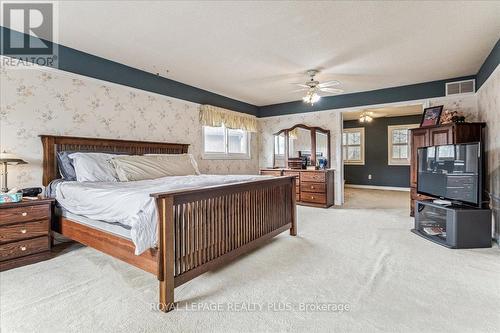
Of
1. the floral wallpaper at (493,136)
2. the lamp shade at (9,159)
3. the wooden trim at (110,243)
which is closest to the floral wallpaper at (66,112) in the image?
the lamp shade at (9,159)

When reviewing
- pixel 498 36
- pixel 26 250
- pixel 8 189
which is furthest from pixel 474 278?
pixel 8 189

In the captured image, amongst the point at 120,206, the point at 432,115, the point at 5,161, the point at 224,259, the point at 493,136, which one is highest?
the point at 432,115

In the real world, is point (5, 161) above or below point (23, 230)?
above

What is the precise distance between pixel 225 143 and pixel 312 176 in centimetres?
211

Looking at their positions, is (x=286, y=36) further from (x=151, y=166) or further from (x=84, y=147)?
(x=84, y=147)

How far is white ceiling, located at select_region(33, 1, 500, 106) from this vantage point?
2410 millimetres

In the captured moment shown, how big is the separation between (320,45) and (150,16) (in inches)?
78.6

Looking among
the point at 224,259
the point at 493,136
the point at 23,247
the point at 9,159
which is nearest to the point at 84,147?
the point at 9,159

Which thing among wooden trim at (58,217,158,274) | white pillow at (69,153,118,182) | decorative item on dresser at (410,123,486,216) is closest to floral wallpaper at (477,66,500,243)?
decorative item on dresser at (410,123,486,216)

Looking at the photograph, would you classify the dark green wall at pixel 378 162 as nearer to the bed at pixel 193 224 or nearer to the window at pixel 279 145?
the window at pixel 279 145

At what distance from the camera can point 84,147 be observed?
3371mm

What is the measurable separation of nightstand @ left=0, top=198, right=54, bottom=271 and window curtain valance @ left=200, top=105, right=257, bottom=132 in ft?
10.1

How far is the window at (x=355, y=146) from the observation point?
862 centimetres

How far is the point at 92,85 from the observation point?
3.48 metres
